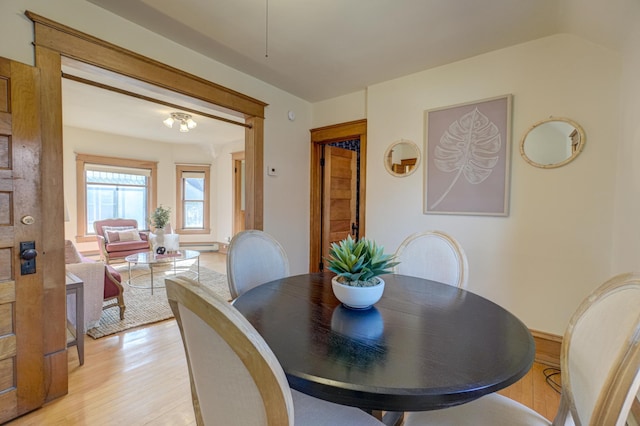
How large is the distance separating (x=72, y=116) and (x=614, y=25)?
652 cm

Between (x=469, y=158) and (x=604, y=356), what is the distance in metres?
1.98

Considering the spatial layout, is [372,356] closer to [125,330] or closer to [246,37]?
[246,37]

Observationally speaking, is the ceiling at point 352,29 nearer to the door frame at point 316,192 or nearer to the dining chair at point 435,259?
the door frame at point 316,192

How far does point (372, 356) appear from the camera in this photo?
31.7 inches

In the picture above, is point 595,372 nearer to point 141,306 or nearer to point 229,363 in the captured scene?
point 229,363

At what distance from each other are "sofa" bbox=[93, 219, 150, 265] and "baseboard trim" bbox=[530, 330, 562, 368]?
235 inches

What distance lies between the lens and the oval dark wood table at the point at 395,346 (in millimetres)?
674

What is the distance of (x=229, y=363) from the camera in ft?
2.00

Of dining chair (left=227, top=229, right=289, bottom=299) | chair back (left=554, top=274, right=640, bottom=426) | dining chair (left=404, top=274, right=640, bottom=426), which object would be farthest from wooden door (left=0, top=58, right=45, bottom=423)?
chair back (left=554, top=274, right=640, bottom=426)

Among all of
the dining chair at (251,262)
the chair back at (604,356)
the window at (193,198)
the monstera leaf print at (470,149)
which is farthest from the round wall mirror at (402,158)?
the window at (193,198)

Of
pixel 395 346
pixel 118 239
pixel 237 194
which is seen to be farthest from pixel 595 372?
pixel 118 239

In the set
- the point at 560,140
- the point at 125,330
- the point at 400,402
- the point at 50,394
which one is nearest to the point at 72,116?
the point at 125,330

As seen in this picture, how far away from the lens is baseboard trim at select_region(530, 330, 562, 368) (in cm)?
211

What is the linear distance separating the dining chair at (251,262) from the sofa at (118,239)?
454 centimetres
